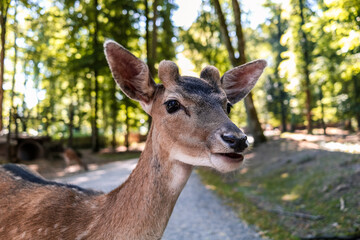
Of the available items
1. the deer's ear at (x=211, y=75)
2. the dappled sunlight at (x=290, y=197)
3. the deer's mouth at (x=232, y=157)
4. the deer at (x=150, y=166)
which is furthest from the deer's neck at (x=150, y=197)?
the dappled sunlight at (x=290, y=197)

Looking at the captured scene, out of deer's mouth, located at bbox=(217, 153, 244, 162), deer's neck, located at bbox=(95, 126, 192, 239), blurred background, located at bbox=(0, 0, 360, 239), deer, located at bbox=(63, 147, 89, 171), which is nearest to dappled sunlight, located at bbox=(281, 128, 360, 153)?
blurred background, located at bbox=(0, 0, 360, 239)

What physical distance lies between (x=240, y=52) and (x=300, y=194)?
747cm

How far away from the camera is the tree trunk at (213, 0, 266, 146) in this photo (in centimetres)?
1266

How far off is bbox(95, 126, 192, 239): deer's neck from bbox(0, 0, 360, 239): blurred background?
6.60 ft

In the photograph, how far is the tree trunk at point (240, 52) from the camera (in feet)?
41.5

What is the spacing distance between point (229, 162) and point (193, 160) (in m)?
0.34

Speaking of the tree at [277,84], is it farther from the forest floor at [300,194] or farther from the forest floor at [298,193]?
the forest floor at [300,194]

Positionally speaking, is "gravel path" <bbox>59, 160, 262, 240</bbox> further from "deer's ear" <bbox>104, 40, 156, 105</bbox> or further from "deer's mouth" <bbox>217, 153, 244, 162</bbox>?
"deer's mouth" <bbox>217, 153, 244, 162</bbox>

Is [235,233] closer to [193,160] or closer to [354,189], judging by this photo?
[354,189]

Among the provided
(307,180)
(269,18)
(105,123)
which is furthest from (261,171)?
(105,123)

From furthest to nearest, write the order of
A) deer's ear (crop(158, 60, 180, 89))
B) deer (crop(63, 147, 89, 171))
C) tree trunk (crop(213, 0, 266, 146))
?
deer (crop(63, 147, 89, 171)) → tree trunk (crop(213, 0, 266, 146)) → deer's ear (crop(158, 60, 180, 89))

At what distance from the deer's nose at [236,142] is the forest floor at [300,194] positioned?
1521 millimetres

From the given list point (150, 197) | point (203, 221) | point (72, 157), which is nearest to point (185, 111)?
point (150, 197)

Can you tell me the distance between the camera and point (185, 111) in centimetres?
273
